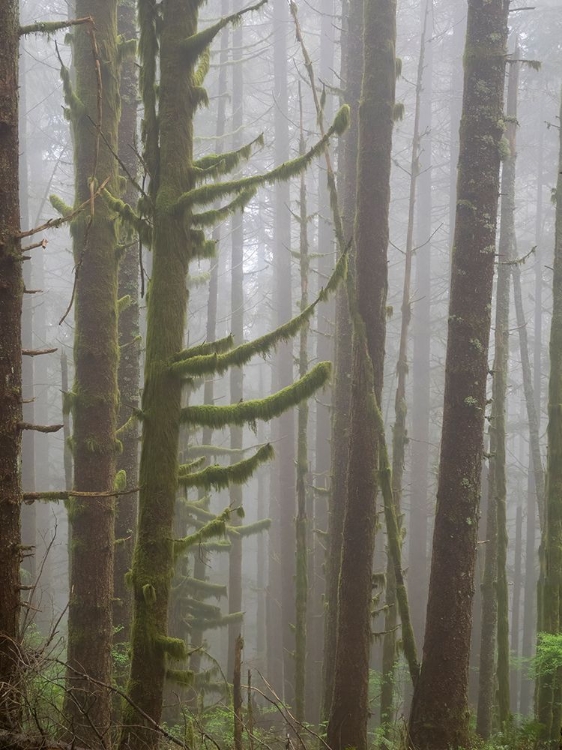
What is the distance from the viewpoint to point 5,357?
4488 millimetres

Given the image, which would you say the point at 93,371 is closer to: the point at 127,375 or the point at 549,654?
the point at 127,375

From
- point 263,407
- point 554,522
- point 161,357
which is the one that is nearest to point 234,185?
point 161,357

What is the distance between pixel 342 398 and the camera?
1112 cm

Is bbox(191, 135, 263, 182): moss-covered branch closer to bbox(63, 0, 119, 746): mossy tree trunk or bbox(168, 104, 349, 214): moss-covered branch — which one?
bbox(168, 104, 349, 214): moss-covered branch

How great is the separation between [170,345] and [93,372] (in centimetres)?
235

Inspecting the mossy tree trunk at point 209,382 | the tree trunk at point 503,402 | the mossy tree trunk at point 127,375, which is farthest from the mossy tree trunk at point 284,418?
the mossy tree trunk at point 127,375

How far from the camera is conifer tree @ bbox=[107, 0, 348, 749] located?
4.59 metres

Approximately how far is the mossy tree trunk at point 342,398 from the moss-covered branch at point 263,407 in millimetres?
5684

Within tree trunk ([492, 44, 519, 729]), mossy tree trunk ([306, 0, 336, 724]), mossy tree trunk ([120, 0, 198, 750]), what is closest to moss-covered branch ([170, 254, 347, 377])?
mossy tree trunk ([120, 0, 198, 750])

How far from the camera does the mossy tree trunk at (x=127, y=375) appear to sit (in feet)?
29.9

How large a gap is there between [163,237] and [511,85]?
1096 centimetres

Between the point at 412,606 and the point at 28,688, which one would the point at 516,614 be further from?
the point at 28,688

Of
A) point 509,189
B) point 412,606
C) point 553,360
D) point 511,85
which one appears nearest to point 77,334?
point 553,360

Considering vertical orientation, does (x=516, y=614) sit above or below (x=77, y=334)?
below
